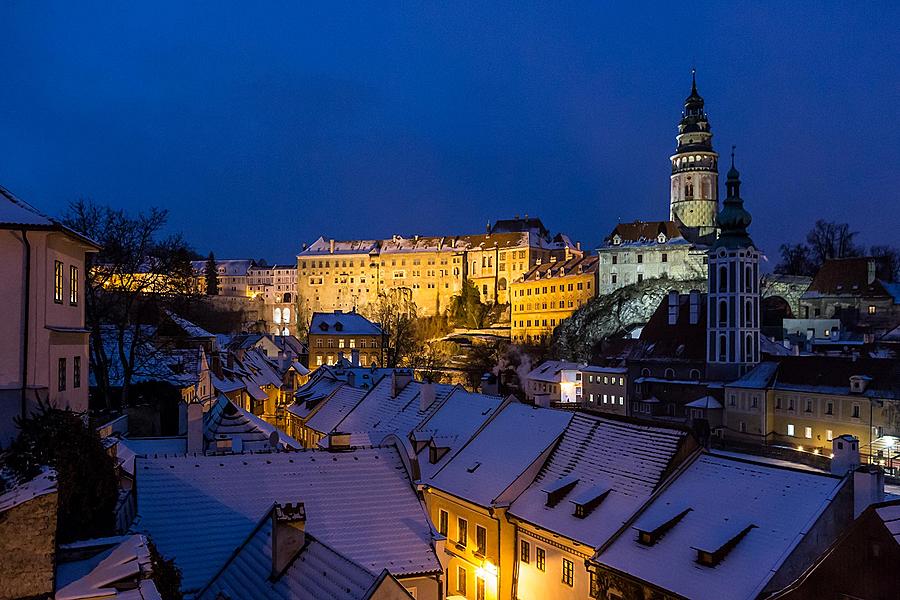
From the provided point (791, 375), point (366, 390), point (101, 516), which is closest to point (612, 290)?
point (791, 375)

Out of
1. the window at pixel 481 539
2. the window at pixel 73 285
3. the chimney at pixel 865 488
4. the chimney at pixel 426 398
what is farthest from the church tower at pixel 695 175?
the window at pixel 73 285

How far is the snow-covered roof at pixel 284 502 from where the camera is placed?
586 inches

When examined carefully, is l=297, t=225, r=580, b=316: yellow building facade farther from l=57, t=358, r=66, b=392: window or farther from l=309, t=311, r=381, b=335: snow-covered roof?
l=57, t=358, r=66, b=392: window

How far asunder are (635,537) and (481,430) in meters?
8.76

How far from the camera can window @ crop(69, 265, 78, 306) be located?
16.0m

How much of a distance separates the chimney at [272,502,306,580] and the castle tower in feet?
163

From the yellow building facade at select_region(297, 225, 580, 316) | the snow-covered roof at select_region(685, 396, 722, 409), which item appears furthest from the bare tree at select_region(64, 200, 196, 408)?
the yellow building facade at select_region(297, 225, 580, 316)

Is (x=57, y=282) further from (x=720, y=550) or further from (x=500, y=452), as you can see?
(x=720, y=550)

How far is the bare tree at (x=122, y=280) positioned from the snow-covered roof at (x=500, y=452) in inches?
462

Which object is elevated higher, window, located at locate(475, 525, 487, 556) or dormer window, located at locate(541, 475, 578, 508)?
dormer window, located at locate(541, 475, 578, 508)

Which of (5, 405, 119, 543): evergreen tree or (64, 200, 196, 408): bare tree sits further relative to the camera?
A: (64, 200, 196, 408): bare tree

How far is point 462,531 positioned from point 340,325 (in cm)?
5868

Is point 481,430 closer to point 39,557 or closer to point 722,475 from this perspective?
point 722,475

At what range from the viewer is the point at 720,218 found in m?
59.7
